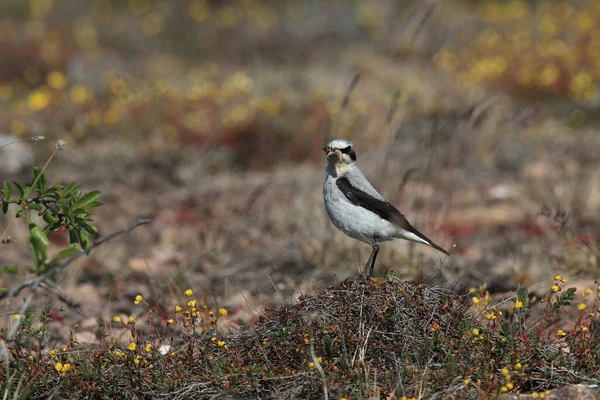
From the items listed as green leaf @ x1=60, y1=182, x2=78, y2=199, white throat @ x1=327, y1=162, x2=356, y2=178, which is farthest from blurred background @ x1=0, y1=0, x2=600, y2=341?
green leaf @ x1=60, y1=182, x2=78, y2=199

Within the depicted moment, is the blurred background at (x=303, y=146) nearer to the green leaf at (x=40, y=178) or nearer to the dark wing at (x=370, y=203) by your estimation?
the dark wing at (x=370, y=203)

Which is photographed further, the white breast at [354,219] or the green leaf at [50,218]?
the white breast at [354,219]

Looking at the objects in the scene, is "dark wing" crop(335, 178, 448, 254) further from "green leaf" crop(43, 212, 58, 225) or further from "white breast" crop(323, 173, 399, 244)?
"green leaf" crop(43, 212, 58, 225)

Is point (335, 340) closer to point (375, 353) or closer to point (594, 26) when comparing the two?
point (375, 353)

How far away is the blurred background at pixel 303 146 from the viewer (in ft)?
19.3

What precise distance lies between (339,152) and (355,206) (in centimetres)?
32

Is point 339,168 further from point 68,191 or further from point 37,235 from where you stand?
point 37,235

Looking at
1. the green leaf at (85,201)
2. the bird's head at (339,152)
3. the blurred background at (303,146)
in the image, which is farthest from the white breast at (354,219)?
the green leaf at (85,201)

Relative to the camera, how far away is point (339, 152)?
3961mm

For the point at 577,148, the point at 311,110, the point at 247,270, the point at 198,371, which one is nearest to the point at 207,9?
the point at 311,110

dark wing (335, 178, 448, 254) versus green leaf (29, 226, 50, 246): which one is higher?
dark wing (335, 178, 448, 254)

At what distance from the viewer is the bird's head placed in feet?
13.0

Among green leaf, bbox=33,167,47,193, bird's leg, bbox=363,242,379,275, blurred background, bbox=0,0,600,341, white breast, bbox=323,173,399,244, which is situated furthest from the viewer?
blurred background, bbox=0,0,600,341

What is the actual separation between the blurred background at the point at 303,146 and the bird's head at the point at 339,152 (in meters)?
0.77
